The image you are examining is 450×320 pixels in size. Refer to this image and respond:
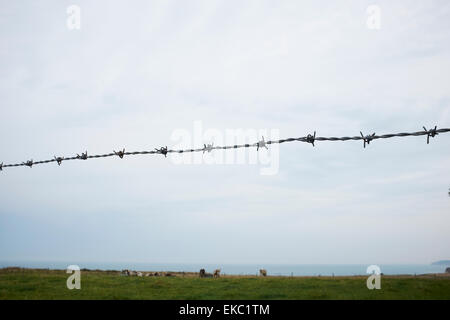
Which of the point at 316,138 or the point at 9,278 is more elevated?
the point at 316,138

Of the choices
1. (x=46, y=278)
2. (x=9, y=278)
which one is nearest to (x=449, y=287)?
(x=46, y=278)

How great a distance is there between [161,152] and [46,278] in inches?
182

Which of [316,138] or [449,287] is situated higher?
[316,138]
